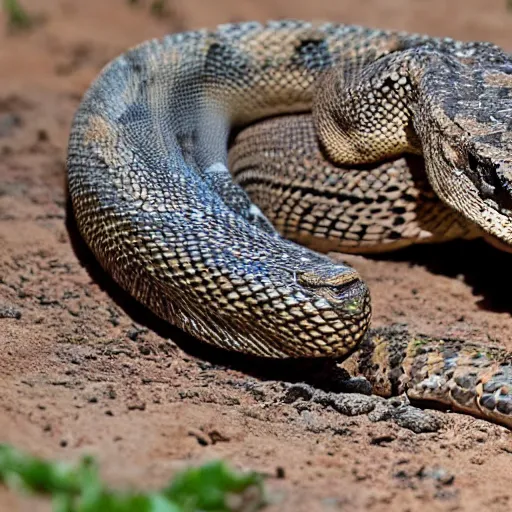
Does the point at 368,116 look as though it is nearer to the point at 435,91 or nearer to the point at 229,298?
the point at 435,91

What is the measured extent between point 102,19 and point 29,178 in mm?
4421

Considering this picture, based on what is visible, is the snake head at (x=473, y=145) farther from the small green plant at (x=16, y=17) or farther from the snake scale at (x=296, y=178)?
the small green plant at (x=16, y=17)

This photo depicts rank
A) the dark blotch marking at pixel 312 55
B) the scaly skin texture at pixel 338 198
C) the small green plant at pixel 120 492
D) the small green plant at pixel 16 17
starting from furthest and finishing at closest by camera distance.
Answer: the small green plant at pixel 16 17
the dark blotch marking at pixel 312 55
the scaly skin texture at pixel 338 198
the small green plant at pixel 120 492

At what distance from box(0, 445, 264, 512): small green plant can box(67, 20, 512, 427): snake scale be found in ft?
4.50

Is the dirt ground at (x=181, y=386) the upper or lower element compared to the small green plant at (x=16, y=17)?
lower

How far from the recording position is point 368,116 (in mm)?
5012

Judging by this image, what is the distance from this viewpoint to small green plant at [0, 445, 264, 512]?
2.50m

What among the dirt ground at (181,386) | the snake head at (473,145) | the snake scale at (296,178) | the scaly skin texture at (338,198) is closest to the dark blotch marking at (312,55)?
the snake scale at (296,178)

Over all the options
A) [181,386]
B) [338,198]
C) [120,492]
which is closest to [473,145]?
[338,198]

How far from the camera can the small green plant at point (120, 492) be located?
2.50m

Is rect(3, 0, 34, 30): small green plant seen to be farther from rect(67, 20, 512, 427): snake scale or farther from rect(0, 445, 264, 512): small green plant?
rect(0, 445, 264, 512): small green plant

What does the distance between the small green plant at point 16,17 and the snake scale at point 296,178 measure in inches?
157

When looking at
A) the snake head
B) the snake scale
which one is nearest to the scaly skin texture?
the snake scale

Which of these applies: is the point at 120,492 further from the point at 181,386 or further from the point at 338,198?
the point at 338,198
